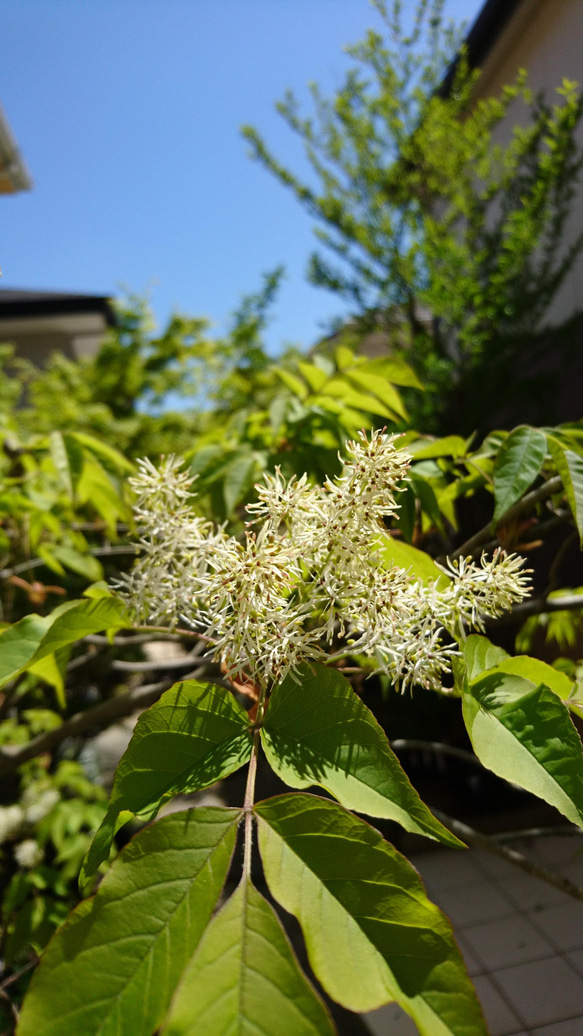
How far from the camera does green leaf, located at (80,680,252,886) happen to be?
1.64 feet

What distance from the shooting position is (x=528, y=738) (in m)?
0.54

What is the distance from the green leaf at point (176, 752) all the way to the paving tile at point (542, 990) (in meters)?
1.18

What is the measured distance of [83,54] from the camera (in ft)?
8.91

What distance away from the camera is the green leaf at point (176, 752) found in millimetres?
500

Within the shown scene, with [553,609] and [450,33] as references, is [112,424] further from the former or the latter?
[553,609]

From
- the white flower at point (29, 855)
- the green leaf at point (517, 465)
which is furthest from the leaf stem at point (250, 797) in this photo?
the white flower at point (29, 855)

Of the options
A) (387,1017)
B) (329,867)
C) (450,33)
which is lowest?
(387,1017)

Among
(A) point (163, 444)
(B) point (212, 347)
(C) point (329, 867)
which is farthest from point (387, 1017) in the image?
(B) point (212, 347)

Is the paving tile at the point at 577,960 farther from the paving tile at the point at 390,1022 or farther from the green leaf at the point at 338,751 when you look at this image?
the green leaf at the point at 338,751

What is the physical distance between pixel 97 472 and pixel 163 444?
4129mm

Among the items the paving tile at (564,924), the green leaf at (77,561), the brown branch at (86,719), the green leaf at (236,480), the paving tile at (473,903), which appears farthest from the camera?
the paving tile at (473,903)

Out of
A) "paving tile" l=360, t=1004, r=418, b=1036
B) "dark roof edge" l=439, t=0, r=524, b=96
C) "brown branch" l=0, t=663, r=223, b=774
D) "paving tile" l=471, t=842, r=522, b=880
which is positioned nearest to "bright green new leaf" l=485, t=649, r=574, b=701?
"brown branch" l=0, t=663, r=223, b=774

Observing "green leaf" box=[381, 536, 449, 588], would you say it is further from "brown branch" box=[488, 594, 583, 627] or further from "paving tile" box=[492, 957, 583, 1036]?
"paving tile" box=[492, 957, 583, 1036]

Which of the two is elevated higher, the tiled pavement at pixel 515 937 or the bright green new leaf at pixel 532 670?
the bright green new leaf at pixel 532 670
